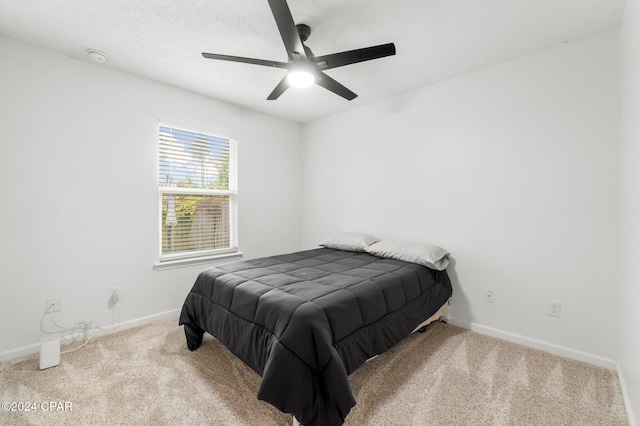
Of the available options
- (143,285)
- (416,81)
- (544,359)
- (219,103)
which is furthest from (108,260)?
(544,359)

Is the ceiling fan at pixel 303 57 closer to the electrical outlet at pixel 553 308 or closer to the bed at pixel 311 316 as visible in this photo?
the bed at pixel 311 316

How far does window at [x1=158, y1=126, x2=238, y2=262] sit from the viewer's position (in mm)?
2994

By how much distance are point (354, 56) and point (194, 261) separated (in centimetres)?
263

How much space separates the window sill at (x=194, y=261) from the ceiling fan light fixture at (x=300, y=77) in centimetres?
220

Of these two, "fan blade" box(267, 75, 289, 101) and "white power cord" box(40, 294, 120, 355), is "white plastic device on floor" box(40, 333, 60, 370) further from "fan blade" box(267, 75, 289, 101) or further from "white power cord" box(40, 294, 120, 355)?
"fan blade" box(267, 75, 289, 101)

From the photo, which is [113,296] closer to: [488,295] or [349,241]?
[349,241]

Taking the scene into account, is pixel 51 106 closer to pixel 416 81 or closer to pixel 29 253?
pixel 29 253

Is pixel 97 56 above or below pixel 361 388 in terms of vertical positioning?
above

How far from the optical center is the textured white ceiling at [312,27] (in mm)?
1808

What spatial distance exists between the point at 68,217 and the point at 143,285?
2.91ft

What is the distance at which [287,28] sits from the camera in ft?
5.10

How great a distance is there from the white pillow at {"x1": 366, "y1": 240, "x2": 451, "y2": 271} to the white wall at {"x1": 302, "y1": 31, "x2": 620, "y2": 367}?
0.22 meters

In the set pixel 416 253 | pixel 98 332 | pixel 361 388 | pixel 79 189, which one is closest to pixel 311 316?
pixel 361 388

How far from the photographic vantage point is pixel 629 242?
1594 mm
